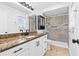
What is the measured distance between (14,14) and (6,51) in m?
1.50

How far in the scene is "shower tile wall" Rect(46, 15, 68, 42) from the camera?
3.75 meters

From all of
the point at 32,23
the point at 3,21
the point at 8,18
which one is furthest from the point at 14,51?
the point at 32,23

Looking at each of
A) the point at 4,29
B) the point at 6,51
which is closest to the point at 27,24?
the point at 4,29

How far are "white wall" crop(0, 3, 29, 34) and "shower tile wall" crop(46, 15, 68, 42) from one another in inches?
78.3

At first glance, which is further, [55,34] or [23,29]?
[55,34]

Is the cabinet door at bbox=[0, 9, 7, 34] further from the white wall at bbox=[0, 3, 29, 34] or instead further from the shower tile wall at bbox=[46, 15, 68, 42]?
the shower tile wall at bbox=[46, 15, 68, 42]

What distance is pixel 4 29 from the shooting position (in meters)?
1.81

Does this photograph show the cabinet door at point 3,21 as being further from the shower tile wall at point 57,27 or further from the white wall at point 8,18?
the shower tile wall at point 57,27

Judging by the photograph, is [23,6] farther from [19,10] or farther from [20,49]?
[20,49]

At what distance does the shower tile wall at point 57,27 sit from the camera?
3748mm

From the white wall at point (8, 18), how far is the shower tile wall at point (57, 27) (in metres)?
1.99

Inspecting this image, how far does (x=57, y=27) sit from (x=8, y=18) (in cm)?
241

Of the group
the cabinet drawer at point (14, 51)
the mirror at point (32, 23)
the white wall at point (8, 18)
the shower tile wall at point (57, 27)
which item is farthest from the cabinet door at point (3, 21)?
the shower tile wall at point (57, 27)

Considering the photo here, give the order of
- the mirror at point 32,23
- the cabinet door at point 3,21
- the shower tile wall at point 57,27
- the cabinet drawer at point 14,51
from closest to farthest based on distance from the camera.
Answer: the cabinet drawer at point 14,51, the cabinet door at point 3,21, the mirror at point 32,23, the shower tile wall at point 57,27
